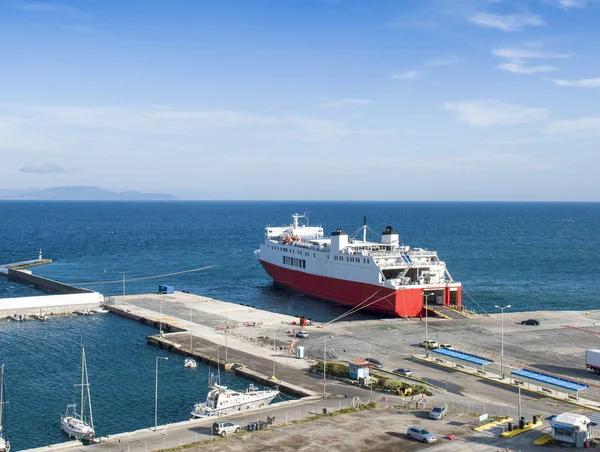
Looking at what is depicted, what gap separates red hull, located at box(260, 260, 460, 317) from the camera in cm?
7906

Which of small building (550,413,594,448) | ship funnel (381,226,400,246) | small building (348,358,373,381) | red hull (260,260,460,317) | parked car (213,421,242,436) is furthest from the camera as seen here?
ship funnel (381,226,400,246)

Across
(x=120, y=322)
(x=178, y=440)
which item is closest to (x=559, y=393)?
(x=178, y=440)

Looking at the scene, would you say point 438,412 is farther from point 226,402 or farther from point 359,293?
point 359,293

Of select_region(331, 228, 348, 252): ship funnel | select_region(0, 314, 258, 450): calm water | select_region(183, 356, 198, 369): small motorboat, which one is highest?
select_region(331, 228, 348, 252): ship funnel

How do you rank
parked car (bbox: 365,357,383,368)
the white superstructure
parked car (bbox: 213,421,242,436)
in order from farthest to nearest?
1. parked car (bbox: 365,357,383,368)
2. the white superstructure
3. parked car (bbox: 213,421,242,436)

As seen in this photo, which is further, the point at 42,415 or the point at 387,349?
the point at 387,349

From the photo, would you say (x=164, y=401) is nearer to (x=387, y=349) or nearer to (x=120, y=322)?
(x=387, y=349)

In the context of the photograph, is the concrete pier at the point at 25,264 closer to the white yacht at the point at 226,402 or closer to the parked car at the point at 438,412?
the white yacht at the point at 226,402

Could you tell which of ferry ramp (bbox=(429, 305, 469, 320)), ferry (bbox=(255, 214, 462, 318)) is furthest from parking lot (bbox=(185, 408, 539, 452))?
ferry (bbox=(255, 214, 462, 318))

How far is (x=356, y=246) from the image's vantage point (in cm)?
9038

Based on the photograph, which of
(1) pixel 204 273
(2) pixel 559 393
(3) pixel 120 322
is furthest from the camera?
(1) pixel 204 273

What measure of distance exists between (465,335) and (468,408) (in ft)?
77.9

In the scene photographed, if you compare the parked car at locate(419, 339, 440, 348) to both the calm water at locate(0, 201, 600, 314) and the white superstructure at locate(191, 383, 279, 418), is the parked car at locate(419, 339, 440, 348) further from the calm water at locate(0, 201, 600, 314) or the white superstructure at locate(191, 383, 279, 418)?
the calm water at locate(0, 201, 600, 314)

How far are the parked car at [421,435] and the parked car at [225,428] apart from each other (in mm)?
9801
